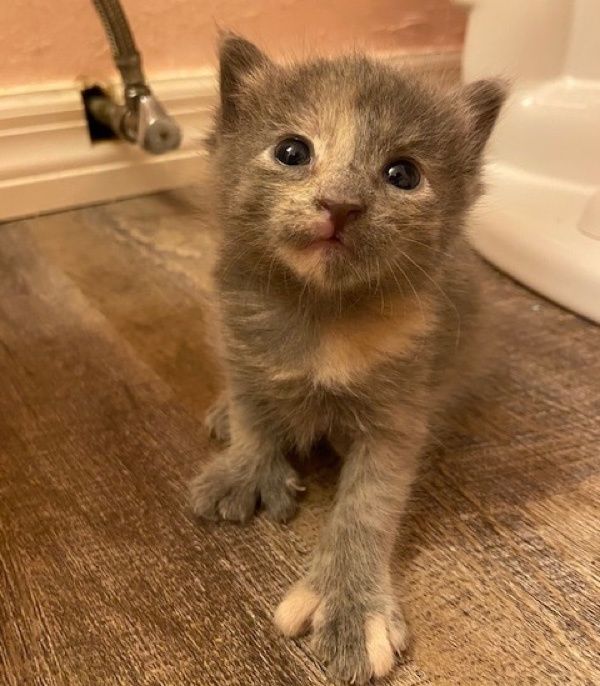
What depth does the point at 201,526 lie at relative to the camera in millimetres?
883

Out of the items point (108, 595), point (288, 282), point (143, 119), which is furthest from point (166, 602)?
point (143, 119)

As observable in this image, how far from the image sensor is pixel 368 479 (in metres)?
0.85

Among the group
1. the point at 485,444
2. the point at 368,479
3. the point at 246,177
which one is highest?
the point at 246,177

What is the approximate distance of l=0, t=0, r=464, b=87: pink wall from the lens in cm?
162

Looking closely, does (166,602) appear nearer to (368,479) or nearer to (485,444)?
(368,479)

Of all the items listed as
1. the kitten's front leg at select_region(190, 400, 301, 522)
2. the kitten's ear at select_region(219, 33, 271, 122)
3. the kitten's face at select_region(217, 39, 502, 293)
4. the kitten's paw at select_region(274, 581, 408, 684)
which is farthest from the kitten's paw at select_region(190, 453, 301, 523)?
the kitten's ear at select_region(219, 33, 271, 122)

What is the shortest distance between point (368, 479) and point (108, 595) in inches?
11.8

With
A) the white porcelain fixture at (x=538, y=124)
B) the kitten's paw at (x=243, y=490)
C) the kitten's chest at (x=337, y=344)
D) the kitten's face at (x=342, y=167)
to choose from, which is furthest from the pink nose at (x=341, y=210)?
the white porcelain fixture at (x=538, y=124)

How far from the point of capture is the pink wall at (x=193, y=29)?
1617 millimetres

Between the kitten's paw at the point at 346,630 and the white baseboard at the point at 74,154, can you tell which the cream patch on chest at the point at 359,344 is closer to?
the kitten's paw at the point at 346,630

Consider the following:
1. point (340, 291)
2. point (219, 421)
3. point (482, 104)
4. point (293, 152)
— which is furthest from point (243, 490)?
point (482, 104)

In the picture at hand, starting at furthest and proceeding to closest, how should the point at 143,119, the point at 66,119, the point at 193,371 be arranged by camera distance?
the point at 66,119 → the point at 143,119 → the point at 193,371

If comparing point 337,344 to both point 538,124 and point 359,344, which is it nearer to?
point 359,344

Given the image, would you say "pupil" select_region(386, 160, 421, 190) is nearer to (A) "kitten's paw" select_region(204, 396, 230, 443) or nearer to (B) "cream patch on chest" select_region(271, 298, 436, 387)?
(B) "cream patch on chest" select_region(271, 298, 436, 387)
